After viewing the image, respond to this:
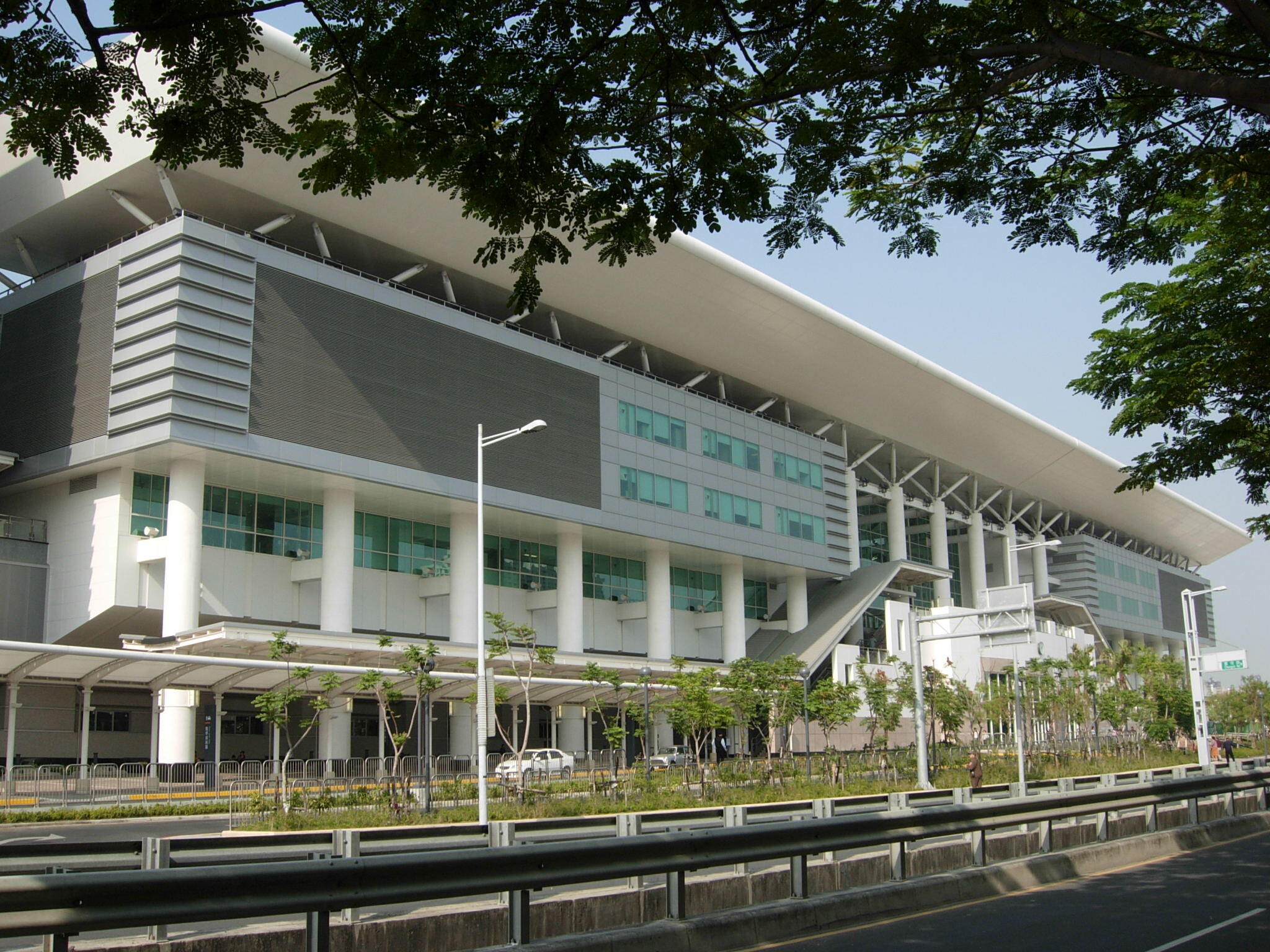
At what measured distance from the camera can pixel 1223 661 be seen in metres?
48.9

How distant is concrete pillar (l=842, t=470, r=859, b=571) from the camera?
7588 centimetres

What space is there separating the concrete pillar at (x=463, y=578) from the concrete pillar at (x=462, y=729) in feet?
9.47

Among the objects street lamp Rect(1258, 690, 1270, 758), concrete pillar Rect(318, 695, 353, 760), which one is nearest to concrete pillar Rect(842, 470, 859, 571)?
street lamp Rect(1258, 690, 1270, 758)

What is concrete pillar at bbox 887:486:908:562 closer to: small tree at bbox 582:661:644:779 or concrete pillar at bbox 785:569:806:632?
concrete pillar at bbox 785:569:806:632

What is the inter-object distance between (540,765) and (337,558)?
11.9 meters

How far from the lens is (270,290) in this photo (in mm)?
45844

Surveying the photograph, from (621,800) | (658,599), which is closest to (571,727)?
(658,599)

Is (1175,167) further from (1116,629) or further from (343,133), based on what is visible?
(1116,629)

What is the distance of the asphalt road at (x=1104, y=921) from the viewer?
411 inches

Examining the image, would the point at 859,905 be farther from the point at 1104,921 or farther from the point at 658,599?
the point at 658,599

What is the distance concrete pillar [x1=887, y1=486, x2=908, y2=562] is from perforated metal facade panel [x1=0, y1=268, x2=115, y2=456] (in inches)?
2070

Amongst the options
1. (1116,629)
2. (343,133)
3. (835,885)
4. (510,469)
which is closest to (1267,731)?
(1116,629)

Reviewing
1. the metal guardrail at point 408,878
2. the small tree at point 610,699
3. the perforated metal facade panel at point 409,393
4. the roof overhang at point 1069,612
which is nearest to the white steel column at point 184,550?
the perforated metal facade panel at point 409,393

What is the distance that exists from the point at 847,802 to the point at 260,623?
36924 millimetres
